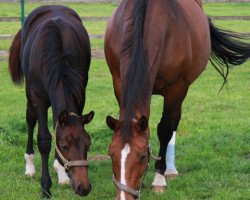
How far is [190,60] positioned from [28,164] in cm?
208

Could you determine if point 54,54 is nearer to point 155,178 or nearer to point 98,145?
point 155,178

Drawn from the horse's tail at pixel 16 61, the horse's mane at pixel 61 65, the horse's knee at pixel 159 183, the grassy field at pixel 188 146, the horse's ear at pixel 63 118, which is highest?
the horse's mane at pixel 61 65

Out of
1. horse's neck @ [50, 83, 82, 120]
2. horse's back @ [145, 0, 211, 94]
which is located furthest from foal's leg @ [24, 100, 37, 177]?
horse's back @ [145, 0, 211, 94]

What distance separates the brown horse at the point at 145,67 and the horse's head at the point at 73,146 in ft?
1.77

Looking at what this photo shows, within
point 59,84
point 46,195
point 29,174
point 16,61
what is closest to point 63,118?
point 59,84

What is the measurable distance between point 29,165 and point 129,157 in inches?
90.3

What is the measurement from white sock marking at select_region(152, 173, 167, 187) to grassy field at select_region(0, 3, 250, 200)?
0.08 metres

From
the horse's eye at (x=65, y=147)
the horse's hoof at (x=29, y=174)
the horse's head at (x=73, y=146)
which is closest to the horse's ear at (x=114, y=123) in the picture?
the horse's head at (x=73, y=146)

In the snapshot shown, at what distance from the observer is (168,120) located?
531cm

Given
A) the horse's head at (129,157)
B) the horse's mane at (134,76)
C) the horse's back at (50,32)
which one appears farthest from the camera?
the horse's back at (50,32)

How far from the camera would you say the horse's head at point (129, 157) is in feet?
12.3

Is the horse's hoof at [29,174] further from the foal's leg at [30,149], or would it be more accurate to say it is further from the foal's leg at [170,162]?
the foal's leg at [170,162]

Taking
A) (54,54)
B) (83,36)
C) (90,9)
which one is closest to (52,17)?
(83,36)

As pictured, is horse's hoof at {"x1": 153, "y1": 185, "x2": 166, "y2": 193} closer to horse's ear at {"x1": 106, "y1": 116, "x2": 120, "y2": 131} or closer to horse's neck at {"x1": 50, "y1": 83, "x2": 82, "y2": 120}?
horse's neck at {"x1": 50, "y1": 83, "x2": 82, "y2": 120}
